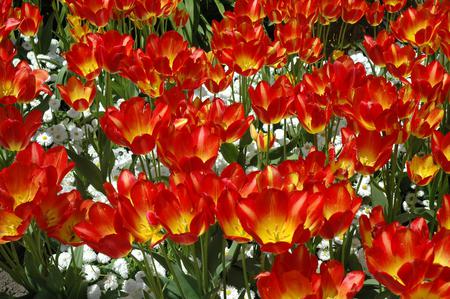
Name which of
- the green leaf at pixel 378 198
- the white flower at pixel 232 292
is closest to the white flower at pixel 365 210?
the green leaf at pixel 378 198

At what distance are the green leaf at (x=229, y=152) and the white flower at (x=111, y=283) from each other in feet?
2.02

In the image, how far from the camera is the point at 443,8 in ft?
9.08

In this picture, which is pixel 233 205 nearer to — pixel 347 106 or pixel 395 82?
pixel 347 106

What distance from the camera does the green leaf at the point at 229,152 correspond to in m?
2.54

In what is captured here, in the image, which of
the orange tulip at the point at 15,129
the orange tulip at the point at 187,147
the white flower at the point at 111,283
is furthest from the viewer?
the white flower at the point at 111,283

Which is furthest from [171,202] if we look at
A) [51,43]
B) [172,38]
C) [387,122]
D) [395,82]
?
[51,43]

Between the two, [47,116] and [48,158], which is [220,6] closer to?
[47,116]

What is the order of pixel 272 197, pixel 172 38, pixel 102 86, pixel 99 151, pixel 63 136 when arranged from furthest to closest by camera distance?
pixel 102 86 < pixel 63 136 < pixel 99 151 < pixel 172 38 < pixel 272 197

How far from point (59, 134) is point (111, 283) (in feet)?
2.96

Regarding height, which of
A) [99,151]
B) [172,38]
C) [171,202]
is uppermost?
[172,38]

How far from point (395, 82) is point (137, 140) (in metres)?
2.06

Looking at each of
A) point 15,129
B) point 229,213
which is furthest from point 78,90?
point 229,213

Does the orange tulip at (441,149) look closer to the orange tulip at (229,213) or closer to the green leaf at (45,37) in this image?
the orange tulip at (229,213)

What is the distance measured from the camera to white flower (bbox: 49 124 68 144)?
9.38ft
